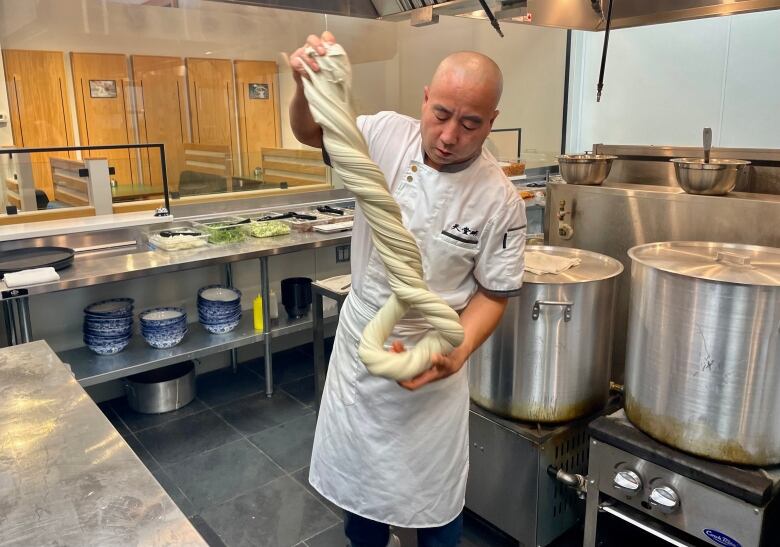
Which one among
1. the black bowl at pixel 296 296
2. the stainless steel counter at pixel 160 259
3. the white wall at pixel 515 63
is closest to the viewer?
the stainless steel counter at pixel 160 259

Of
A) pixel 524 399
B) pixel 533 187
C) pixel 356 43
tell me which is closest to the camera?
pixel 524 399

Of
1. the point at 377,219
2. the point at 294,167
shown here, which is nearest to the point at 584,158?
the point at 377,219

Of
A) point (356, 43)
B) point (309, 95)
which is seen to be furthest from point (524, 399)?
point (356, 43)

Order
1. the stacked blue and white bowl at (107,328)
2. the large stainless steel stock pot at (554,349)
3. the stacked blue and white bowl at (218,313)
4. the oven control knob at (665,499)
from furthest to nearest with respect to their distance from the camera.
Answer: the stacked blue and white bowl at (218,313) < the stacked blue and white bowl at (107,328) < the large stainless steel stock pot at (554,349) < the oven control knob at (665,499)

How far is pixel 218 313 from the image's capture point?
3.06m

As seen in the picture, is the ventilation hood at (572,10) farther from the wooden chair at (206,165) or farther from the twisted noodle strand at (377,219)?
the wooden chair at (206,165)

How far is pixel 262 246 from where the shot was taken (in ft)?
10.0

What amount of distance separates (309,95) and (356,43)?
4355 millimetres

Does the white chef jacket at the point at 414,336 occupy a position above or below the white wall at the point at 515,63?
below

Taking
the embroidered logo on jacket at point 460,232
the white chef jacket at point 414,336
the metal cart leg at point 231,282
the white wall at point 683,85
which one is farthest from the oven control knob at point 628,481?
the white wall at point 683,85

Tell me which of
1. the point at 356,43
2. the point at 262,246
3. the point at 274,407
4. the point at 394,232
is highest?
the point at 356,43

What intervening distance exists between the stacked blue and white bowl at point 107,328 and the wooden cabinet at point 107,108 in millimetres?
2144

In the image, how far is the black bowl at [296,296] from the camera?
3.38m

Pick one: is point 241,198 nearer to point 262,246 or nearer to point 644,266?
point 262,246
